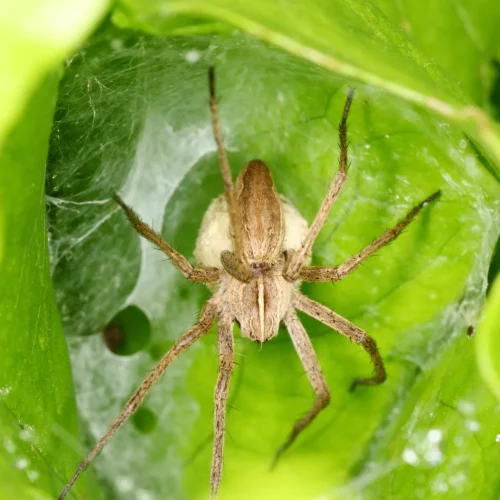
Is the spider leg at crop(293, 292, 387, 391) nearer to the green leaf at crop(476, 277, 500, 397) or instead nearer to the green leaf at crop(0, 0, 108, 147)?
the green leaf at crop(476, 277, 500, 397)

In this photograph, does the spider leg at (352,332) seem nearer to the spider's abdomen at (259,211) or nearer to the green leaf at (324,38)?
the spider's abdomen at (259,211)

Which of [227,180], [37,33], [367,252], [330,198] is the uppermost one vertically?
[37,33]

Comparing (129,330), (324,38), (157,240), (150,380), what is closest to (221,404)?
(150,380)

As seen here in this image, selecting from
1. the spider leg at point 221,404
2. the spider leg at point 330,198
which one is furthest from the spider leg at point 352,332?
the spider leg at point 221,404

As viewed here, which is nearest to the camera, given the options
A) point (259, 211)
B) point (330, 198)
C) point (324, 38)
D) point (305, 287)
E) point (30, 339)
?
point (324, 38)

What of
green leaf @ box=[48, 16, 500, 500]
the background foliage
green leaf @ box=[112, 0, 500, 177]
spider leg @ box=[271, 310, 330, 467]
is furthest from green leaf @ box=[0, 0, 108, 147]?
spider leg @ box=[271, 310, 330, 467]

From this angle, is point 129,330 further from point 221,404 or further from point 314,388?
point 314,388

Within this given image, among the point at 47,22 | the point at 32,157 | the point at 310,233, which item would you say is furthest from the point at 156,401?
the point at 47,22

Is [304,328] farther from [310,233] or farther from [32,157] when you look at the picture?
[32,157]
